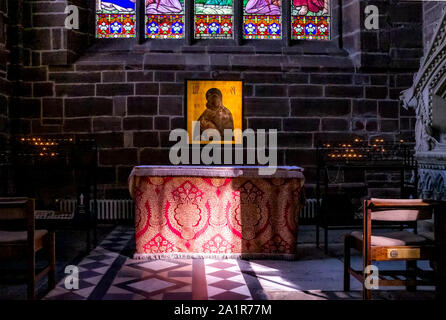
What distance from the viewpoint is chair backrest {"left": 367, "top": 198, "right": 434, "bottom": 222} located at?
2.49 m

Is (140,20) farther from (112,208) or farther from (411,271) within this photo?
(411,271)

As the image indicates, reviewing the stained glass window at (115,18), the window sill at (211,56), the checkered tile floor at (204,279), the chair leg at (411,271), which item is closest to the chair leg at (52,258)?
the checkered tile floor at (204,279)

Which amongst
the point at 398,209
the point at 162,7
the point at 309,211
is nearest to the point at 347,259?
the point at 398,209

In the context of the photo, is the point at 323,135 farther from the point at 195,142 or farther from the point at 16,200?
the point at 16,200

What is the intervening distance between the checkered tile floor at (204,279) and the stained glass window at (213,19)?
363cm

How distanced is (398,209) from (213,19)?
468cm

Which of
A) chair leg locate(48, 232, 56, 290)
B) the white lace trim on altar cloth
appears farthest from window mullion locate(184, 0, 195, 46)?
chair leg locate(48, 232, 56, 290)

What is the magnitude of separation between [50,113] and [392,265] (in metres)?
4.86

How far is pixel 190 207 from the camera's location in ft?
13.0

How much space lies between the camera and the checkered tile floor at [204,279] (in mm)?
2914

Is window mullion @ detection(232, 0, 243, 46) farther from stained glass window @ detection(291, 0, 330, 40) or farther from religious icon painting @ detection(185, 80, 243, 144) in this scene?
stained glass window @ detection(291, 0, 330, 40)

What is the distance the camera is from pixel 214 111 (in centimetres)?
607

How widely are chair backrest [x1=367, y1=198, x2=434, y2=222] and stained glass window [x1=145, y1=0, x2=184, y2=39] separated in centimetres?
461

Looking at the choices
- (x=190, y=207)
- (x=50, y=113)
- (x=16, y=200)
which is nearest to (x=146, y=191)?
(x=190, y=207)
